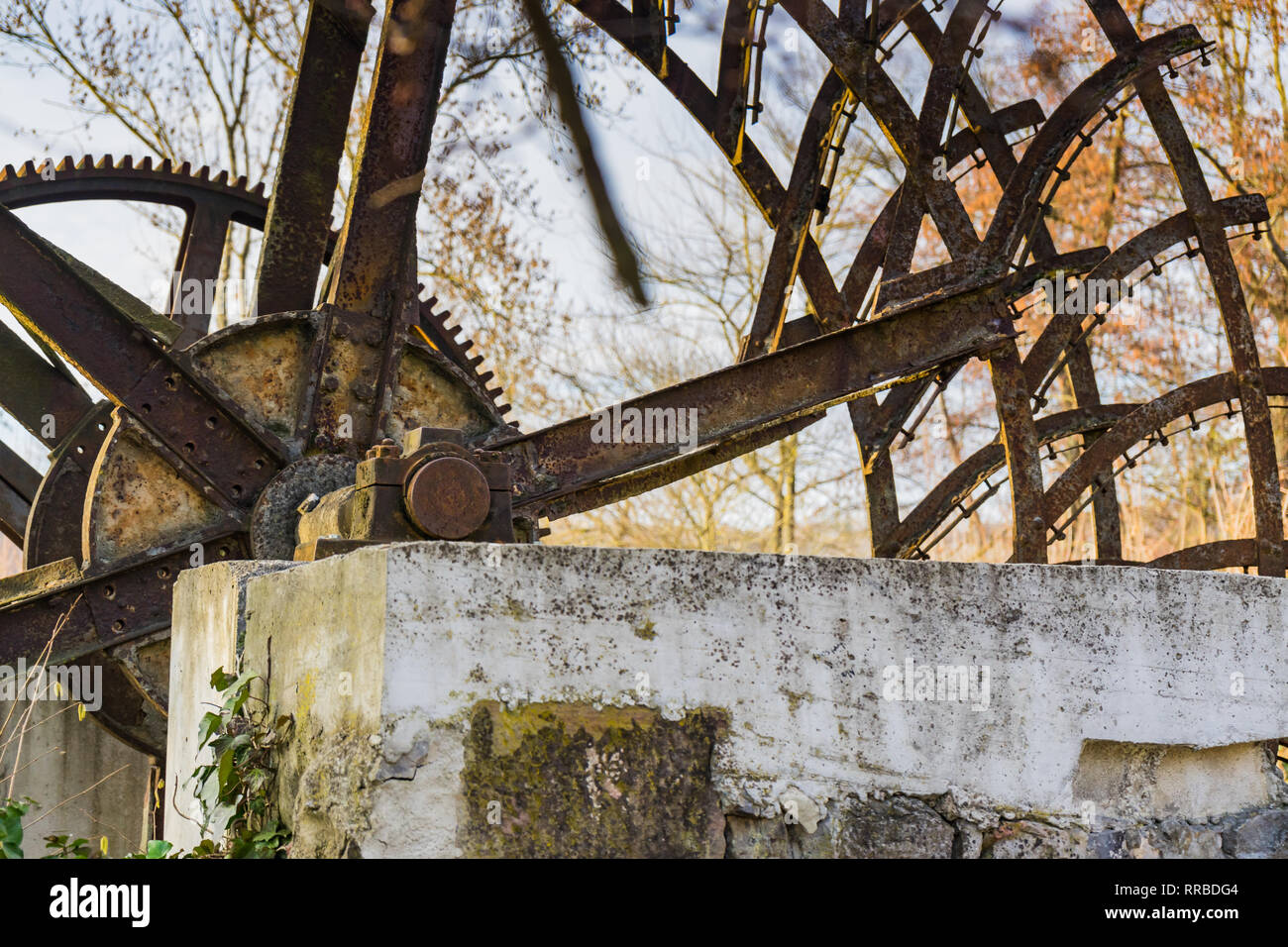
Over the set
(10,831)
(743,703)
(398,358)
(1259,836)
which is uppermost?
(398,358)

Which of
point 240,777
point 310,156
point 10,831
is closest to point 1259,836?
point 240,777

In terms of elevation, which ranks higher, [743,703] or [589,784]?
[743,703]

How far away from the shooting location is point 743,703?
253 centimetres

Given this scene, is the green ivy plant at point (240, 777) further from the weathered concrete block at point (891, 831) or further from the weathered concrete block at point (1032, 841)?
the weathered concrete block at point (1032, 841)

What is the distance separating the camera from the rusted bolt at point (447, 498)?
3.25m

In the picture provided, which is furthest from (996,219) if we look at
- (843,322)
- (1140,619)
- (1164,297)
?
(1164,297)

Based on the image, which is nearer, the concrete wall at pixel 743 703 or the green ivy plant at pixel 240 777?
the concrete wall at pixel 743 703

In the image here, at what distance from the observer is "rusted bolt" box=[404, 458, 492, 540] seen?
10.7 ft

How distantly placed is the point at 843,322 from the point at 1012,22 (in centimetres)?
494

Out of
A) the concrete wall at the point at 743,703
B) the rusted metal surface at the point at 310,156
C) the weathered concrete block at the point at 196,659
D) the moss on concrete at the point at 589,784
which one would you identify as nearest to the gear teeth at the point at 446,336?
the rusted metal surface at the point at 310,156

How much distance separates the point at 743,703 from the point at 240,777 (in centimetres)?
114

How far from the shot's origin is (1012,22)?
1916mm

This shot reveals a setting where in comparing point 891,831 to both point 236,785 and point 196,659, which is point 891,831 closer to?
point 236,785

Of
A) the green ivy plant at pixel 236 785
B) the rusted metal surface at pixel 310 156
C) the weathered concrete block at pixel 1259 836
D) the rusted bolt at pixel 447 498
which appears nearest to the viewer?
the green ivy plant at pixel 236 785
